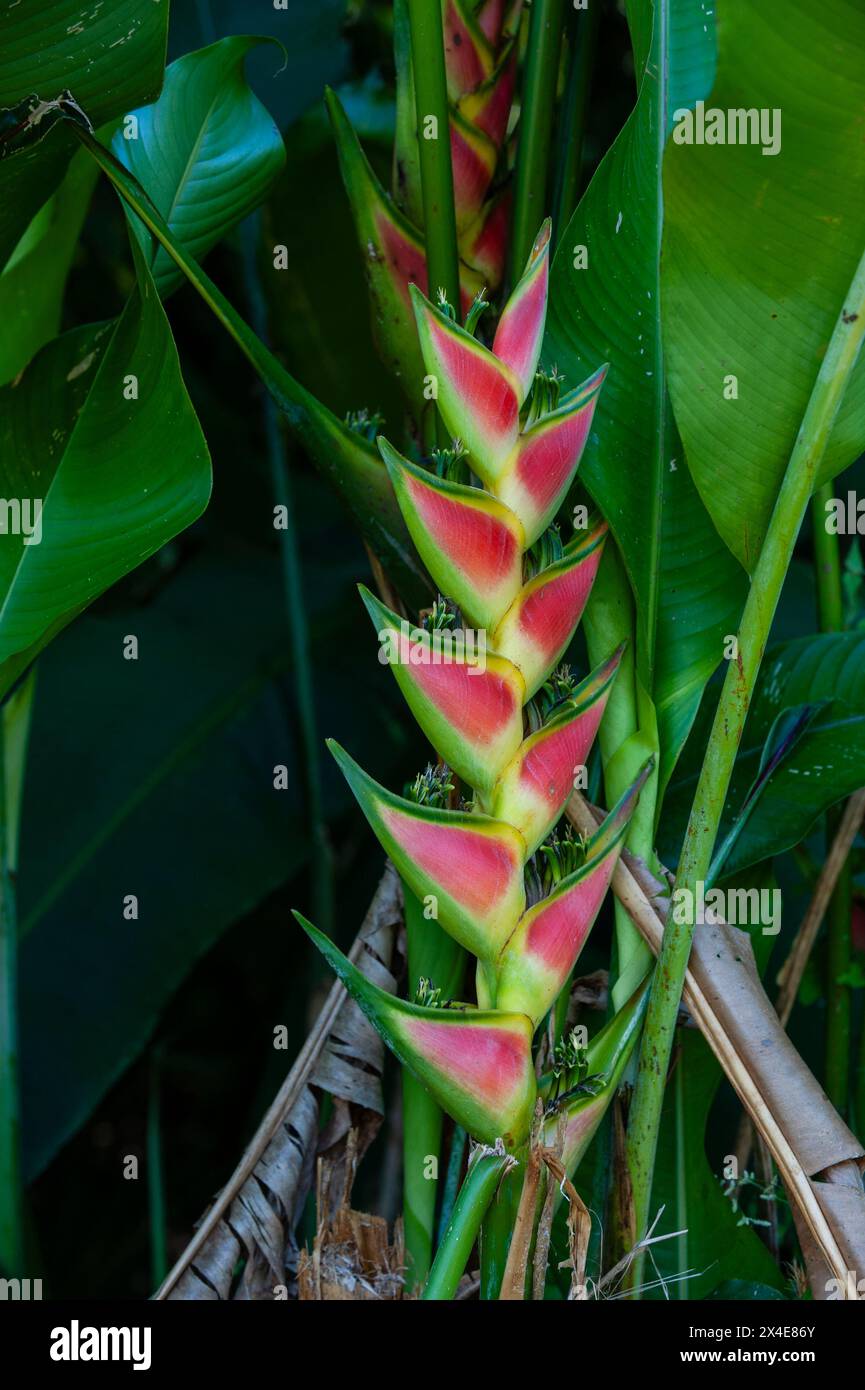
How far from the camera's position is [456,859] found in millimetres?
374

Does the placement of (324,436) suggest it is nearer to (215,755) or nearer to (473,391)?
(473,391)

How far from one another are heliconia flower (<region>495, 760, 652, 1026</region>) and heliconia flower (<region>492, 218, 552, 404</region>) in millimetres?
170

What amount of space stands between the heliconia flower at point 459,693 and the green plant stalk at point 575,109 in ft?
0.86

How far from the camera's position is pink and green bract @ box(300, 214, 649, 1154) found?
37cm

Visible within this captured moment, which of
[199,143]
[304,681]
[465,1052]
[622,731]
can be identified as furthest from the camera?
[304,681]

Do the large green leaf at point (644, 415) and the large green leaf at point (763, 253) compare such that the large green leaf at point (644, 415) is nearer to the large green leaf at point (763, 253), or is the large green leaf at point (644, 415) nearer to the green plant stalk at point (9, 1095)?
the large green leaf at point (763, 253)

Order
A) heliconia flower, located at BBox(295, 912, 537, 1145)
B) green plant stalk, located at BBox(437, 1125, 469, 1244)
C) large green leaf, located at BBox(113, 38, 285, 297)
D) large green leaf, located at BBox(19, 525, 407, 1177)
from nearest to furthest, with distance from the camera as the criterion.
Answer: heliconia flower, located at BBox(295, 912, 537, 1145) → green plant stalk, located at BBox(437, 1125, 469, 1244) → large green leaf, located at BBox(113, 38, 285, 297) → large green leaf, located at BBox(19, 525, 407, 1177)

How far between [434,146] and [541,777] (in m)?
0.26

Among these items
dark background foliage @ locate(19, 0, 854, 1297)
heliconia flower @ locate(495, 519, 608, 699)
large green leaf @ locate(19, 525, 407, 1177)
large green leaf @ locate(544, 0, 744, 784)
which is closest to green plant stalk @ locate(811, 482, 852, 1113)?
dark background foliage @ locate(19, 0, 854, 1297)

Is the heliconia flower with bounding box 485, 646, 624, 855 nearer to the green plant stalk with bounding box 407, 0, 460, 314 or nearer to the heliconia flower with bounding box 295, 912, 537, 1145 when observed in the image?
the heliconia flower with bounding box 295, 912, 537, 1145

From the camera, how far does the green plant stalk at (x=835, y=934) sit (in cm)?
61

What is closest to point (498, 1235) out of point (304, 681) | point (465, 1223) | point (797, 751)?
point (465, 1223)

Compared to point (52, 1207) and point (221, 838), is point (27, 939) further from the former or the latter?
point (52, 1207)
